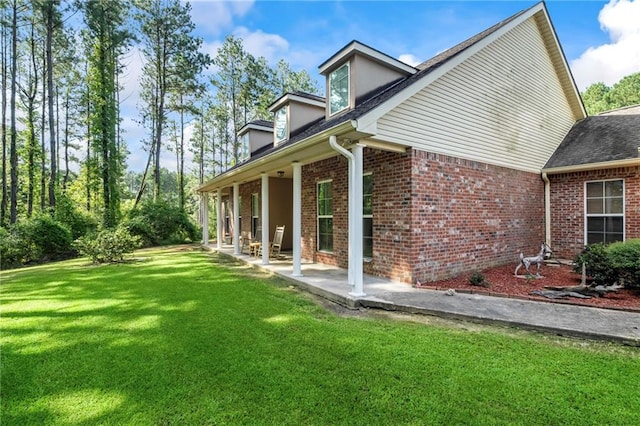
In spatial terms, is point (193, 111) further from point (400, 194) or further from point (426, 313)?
point (426, 313)

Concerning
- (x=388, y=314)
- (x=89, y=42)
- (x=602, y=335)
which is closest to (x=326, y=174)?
(x=388, y=314)

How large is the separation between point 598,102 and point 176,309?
155 feet

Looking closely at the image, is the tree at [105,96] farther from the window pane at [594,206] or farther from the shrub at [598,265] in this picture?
the window pane at [594,206]

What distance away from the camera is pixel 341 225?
26.1 ft

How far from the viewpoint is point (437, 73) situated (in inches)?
248

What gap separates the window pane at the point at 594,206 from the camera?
27.4 feet

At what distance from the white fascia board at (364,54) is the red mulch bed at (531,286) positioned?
5.50 m

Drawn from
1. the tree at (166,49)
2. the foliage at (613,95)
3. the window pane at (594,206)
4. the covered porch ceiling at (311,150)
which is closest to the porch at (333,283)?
the covered porch ceiling at (311,150)

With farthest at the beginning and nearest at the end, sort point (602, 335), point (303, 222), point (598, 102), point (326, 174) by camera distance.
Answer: point (598, 102), point (303, 222), point (326, 174), point (602, 335)

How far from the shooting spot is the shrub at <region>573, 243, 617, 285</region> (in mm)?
5648

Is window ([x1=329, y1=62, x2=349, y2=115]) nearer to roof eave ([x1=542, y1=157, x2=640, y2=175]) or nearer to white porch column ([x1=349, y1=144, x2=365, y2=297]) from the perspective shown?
white porch column ([x1=349, y1=144, x2=365, y2=297])

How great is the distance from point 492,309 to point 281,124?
893 cm

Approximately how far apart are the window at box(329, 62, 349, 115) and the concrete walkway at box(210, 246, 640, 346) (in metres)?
4.48

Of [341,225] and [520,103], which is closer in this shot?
[341,225]
